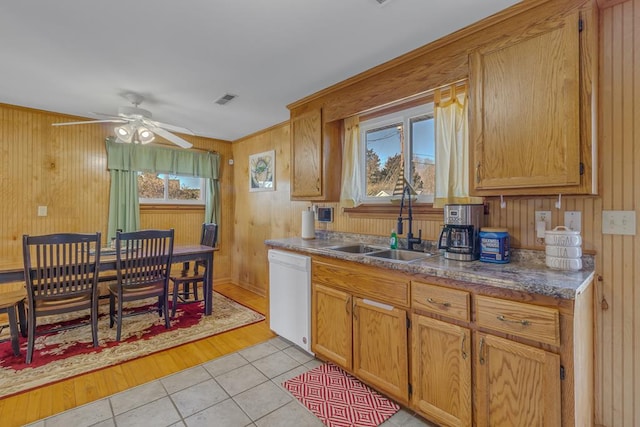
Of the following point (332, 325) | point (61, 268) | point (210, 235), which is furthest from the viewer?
point (210, 235)

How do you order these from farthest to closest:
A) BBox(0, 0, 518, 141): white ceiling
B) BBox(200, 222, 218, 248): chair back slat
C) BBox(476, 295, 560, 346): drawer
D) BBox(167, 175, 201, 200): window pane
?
1. BBox(167, 175, 201, 200): window pane
2. BBox(200, 222, 218, 248): chair back slat
3. BBox(0, 0, 518, 141): white ceiling
4. BBox(476, 295, 560, 346): drawer

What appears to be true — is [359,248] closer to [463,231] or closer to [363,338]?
[363,338]

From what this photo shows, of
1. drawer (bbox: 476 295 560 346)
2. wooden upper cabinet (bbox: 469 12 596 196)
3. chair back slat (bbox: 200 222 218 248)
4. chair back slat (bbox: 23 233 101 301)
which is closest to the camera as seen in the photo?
drawer (bbox: 476 295 560 346)

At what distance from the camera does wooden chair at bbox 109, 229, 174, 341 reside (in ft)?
8.88

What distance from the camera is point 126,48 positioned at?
2.08m

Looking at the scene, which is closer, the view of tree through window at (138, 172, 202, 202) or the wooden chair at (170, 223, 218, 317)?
the wooden chair at (170, 223, 218, 317)

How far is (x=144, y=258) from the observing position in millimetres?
2834

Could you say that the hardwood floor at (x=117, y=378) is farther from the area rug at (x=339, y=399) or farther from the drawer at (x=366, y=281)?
the drawer at (x=366, y=281)

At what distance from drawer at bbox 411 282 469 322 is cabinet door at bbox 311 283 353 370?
0.54m

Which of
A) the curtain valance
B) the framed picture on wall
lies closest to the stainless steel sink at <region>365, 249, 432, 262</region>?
the framed picture on wall

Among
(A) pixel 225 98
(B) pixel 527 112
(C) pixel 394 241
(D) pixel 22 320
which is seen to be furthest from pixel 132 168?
(B) pixel 527 112

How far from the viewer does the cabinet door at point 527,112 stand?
145 cm

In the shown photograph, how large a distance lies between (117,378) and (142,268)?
1.00 meters

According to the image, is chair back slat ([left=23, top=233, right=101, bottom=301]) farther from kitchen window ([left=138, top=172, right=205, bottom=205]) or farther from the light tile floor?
kitchen window ([left=138, top=172, right=205, bottom=205])
